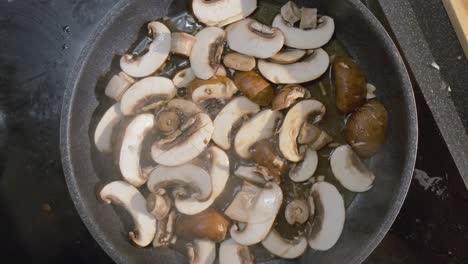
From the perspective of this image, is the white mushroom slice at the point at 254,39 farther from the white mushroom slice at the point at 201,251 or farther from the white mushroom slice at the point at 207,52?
the white mushroom slice at the point at 201,251

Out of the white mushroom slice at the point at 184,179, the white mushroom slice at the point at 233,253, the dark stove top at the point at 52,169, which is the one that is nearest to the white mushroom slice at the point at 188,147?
the white mushroom slice at the point at 184,179

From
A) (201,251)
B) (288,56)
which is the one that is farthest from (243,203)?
(288,56)

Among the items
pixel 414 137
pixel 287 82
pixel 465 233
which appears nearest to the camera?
pixel 414 137

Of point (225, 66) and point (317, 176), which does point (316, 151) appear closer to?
point (317, 176)

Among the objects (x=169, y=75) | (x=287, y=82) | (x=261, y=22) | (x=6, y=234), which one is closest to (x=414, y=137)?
(x=287, y=82)

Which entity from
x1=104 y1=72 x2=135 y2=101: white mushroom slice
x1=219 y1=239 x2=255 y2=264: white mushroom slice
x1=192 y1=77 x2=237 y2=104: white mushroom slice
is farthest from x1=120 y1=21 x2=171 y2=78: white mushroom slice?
x1=219 y1=239 x2=255 y2=264: white mushroom slice

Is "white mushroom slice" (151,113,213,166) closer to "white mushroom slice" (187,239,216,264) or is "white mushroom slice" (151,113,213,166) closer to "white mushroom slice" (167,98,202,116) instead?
"white mushroom slice" (167,98,202,116)
